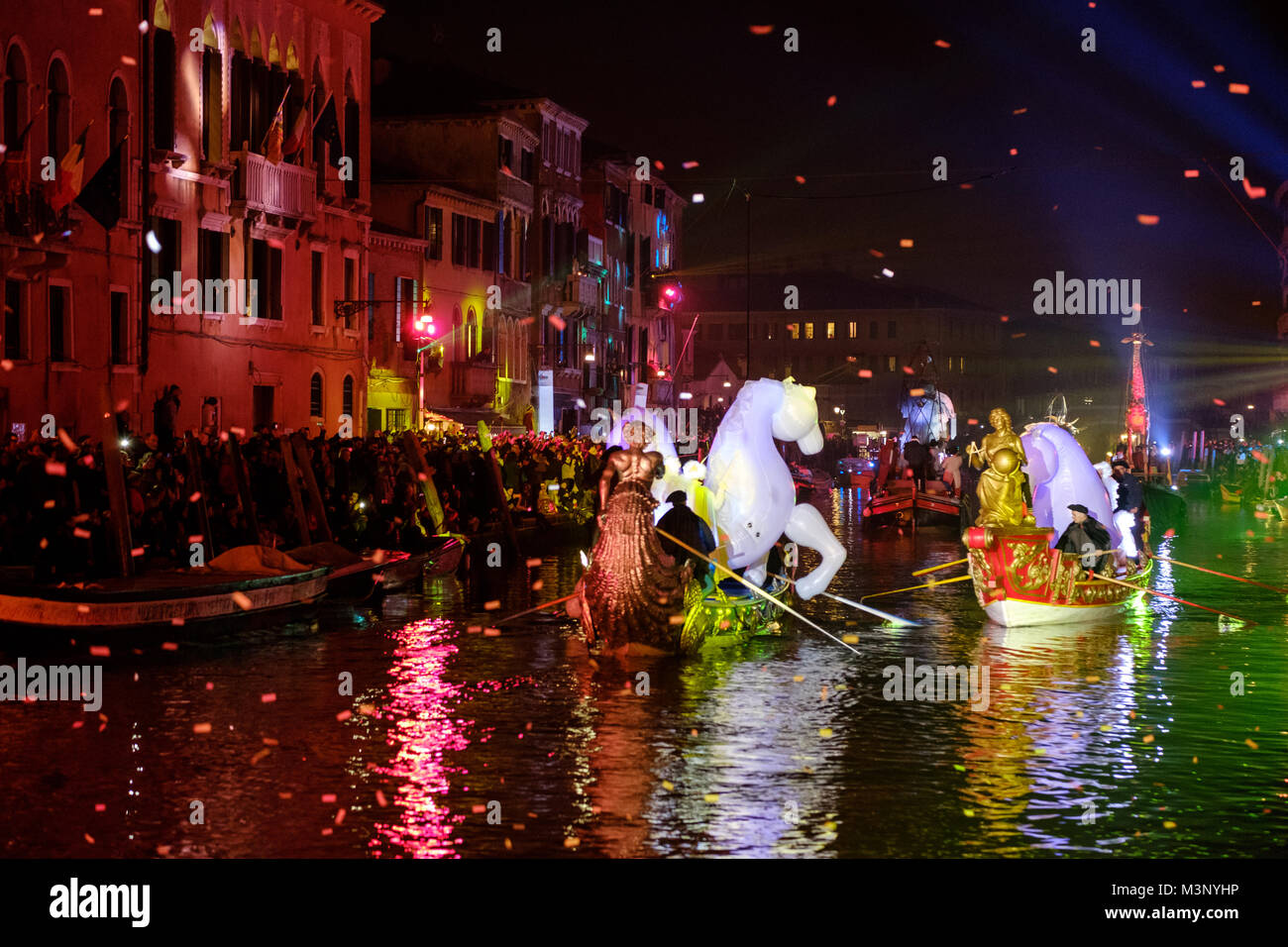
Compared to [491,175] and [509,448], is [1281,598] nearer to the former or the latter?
[509,448]

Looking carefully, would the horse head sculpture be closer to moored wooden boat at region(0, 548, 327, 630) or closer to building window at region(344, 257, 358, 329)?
moored wooden boat at region(0, 548, 327, 630)

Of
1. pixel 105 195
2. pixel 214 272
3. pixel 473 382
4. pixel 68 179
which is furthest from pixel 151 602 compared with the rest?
pixel 473 382

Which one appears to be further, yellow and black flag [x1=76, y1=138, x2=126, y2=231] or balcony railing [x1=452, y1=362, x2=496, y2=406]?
balcony railing [x1=452, y1=362, x2=496, y2=406]

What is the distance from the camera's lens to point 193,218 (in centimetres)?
3397

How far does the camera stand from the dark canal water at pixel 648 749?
9.21 m

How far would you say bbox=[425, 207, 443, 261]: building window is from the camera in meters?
51.1

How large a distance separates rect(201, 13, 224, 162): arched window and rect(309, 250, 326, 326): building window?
17.8 feet

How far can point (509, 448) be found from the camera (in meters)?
36.3

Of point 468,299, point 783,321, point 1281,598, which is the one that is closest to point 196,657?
point 1281,598

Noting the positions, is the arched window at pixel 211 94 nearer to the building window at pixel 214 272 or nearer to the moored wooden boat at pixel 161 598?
the building window at pixel 214 272

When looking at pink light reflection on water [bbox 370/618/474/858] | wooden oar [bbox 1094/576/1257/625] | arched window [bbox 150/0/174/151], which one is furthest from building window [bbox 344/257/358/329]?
wooden oar [bbox 1094/576/1257/625]

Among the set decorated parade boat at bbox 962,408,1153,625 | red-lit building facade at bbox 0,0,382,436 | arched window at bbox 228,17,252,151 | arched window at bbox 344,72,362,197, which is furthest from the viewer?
arched window at bbox 344,72,362,197

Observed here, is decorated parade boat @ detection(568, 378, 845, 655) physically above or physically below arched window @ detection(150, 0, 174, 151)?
below

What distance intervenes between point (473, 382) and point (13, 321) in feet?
89.0
